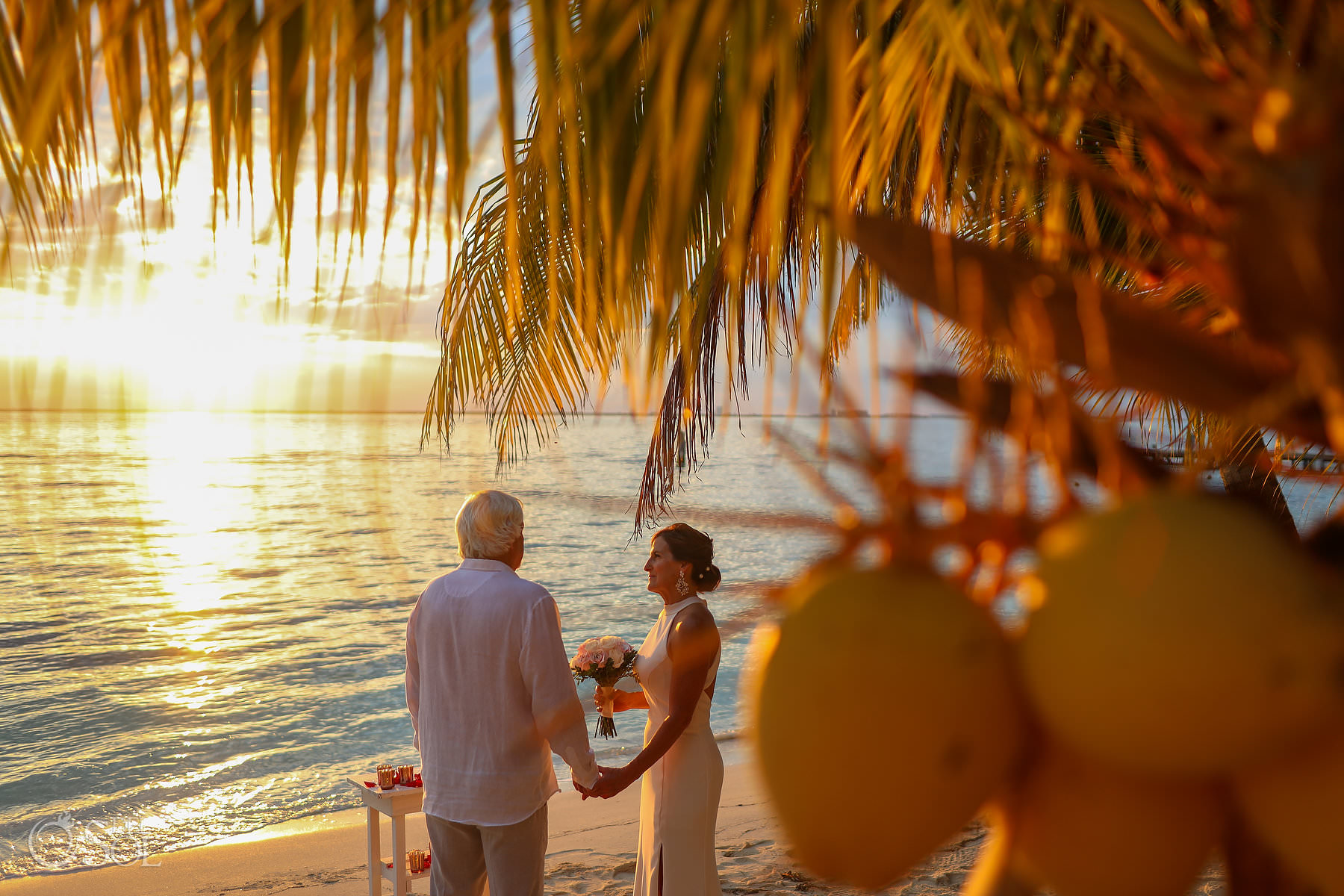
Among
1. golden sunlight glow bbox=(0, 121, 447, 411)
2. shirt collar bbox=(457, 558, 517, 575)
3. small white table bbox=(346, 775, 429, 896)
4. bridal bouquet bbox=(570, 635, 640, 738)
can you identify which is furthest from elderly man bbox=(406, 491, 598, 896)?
golden sunlight glow bbox=(0, 121, 447, 411)

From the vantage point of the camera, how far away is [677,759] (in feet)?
13.3

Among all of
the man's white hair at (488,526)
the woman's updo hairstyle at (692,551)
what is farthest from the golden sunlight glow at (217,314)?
the woman's updo hairstyle at (692,551)

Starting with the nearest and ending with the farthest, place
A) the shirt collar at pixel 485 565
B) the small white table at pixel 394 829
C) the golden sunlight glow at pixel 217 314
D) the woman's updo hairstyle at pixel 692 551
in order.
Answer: the golden sunlight glow at pixel 217 314, the shirt collar at pixel 485 565, the woman's updo hairstyle at pixel 692 551, the small white table at pixel 394 829

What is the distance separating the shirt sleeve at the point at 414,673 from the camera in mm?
3791

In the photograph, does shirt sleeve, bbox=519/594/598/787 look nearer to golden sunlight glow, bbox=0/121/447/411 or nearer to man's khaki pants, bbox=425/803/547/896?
man's khaki pants, bbox=425/803/547/896

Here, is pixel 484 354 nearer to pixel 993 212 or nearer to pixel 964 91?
pixel 964 91

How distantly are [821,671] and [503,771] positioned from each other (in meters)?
3.42

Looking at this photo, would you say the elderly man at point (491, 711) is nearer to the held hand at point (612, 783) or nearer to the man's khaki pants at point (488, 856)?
the man's khaki pants at point (488, 856)

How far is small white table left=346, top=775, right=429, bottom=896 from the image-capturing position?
4355mm

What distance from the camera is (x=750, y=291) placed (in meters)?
3.57

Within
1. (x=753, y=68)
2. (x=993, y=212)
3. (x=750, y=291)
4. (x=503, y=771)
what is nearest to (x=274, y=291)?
Result: (x=753, y=68)

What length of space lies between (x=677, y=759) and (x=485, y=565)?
1.20 metres

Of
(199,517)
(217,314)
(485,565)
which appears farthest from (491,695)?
(199,517)

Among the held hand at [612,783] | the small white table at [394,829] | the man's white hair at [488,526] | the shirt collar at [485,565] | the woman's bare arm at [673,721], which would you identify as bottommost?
the small white table at [394,829]
